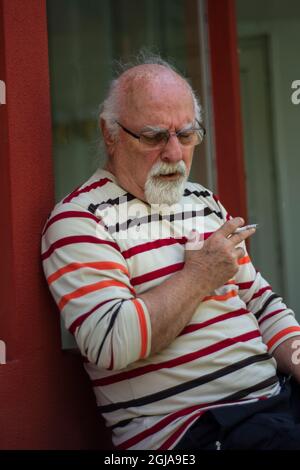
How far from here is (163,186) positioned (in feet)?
6.47

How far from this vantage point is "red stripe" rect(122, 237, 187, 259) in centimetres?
182

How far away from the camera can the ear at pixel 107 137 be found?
6.85ft

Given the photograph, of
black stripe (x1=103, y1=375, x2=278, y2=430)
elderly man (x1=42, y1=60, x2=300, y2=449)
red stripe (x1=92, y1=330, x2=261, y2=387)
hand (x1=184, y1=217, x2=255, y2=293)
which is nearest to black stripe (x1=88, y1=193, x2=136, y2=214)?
elderly man (x1=42, y1=60, x2=300, y2=449)

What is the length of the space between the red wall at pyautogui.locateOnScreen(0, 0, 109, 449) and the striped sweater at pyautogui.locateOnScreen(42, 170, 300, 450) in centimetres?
9

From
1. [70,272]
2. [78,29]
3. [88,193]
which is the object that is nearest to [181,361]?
[70,272]

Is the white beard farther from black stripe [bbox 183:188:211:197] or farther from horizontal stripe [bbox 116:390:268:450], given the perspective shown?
horizontal stripe [bbox 116:390:268:450]

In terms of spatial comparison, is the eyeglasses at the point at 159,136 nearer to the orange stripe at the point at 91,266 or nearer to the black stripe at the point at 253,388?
the orange stripe at the point at 91,266

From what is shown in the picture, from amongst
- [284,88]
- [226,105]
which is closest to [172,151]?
[226,105]

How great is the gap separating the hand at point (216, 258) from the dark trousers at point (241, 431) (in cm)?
34

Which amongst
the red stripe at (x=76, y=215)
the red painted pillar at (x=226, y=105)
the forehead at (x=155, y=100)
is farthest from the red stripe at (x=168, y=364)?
the red painted pillar at (x=226, y=105)

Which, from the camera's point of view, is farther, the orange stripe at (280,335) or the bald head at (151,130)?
the orange stripe at (280,335)

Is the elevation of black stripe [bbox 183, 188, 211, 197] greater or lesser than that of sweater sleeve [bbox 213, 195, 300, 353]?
greater

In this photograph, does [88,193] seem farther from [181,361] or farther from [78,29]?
[78,29]

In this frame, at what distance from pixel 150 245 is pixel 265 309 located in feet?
1.72
